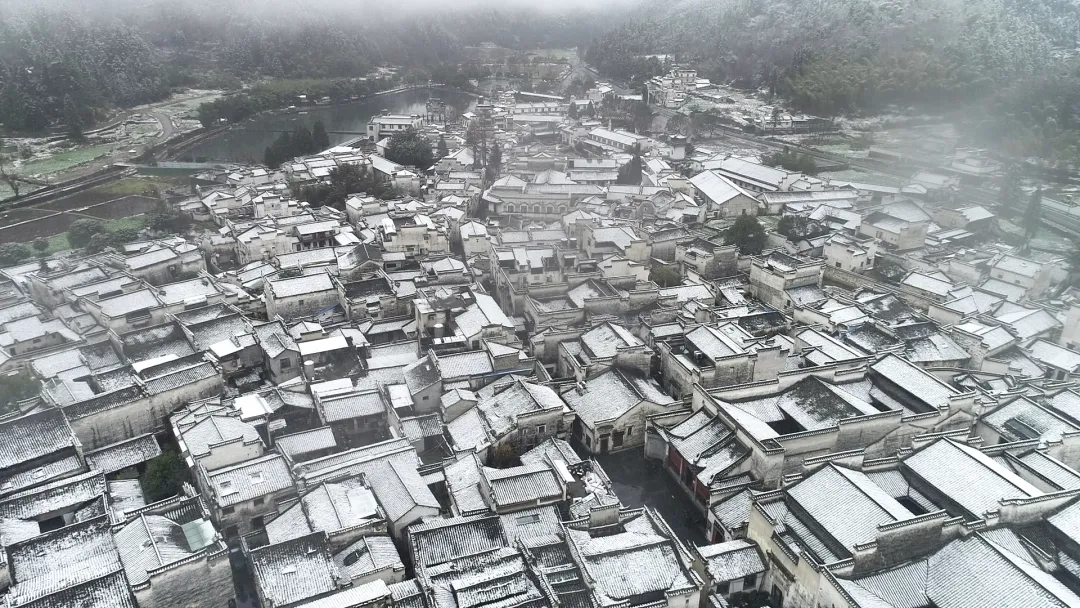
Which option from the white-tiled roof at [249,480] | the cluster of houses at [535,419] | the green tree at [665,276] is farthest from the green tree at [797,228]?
the white-tiled roof at [249,480]

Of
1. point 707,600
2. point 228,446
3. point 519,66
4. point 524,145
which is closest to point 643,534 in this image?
point 707,600

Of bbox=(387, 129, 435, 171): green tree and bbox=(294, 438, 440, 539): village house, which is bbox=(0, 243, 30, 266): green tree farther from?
bbox=(294, 438, 440, 539): village house

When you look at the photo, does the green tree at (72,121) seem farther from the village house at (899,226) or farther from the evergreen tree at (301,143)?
the village house at (899,226)

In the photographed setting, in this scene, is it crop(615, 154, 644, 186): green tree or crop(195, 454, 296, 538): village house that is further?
crop(615, 154, 644, 186): green tree

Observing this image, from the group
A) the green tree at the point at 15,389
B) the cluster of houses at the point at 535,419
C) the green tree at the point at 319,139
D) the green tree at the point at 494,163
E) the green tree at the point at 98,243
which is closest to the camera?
the cluster of houses at the point at 535,419

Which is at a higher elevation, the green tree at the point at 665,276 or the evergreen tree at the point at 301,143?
the evergreen tree at the point at 301,143

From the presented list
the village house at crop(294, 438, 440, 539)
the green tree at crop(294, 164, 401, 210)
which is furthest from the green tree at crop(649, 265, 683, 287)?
the green tree at crop(294, 164, 401, 210)
